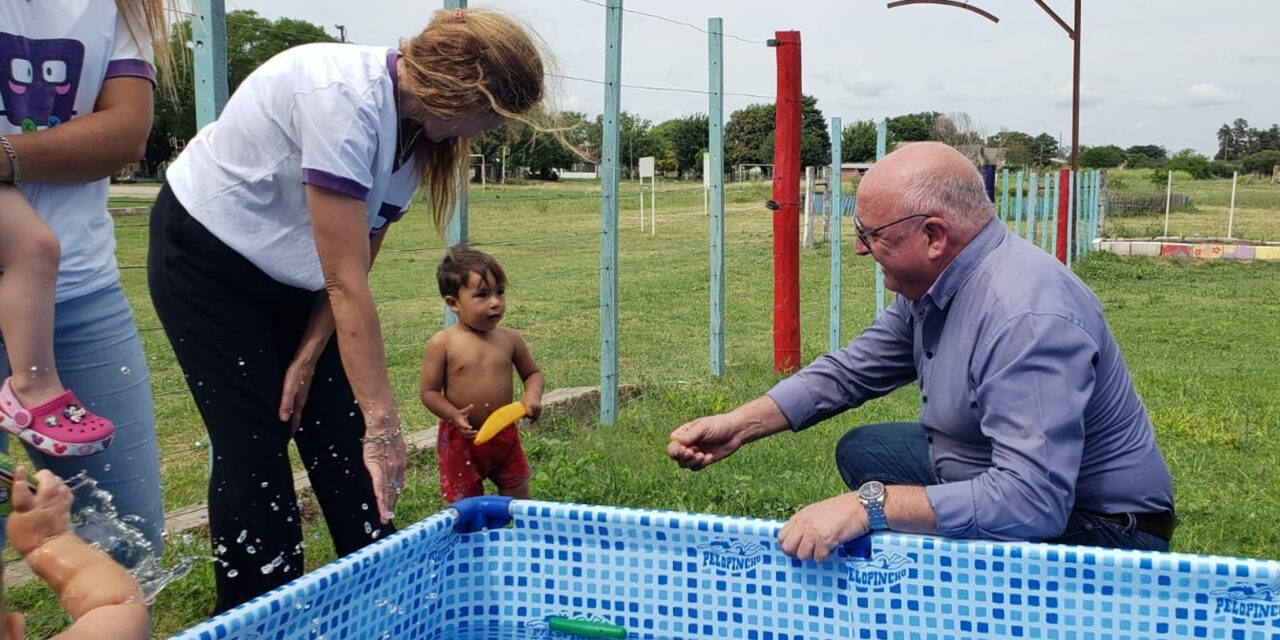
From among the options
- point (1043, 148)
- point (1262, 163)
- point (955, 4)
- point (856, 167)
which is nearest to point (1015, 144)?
point (1043, 148)

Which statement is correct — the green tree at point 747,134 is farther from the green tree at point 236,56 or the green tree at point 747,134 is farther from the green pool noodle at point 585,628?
the green pool noodle at point 585,628

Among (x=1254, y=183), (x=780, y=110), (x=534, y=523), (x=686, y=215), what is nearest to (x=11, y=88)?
(x=534, y=523)

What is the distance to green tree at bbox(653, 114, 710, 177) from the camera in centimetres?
2492

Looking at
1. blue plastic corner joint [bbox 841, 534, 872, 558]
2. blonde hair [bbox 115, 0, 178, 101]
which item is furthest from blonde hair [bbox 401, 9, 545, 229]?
blue plastic corner joint [bbox 841, 534, 872, 558]

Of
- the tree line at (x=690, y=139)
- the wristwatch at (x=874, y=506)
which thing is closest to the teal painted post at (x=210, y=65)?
the tree line at (x=690, y=139)

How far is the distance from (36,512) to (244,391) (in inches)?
37.4

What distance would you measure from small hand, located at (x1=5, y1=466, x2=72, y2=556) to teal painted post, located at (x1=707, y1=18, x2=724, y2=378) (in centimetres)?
556

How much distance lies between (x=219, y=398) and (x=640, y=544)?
1144 millimetres

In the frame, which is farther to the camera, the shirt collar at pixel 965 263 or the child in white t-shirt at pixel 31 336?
the shirt collar at pixel 965 263

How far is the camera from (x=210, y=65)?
3.65 meters

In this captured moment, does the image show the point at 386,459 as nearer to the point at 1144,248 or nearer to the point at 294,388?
the point at 294,388

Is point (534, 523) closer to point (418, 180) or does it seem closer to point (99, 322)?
point (418, 180)

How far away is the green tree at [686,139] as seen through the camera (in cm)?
2492

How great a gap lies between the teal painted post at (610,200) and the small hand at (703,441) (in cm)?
274
